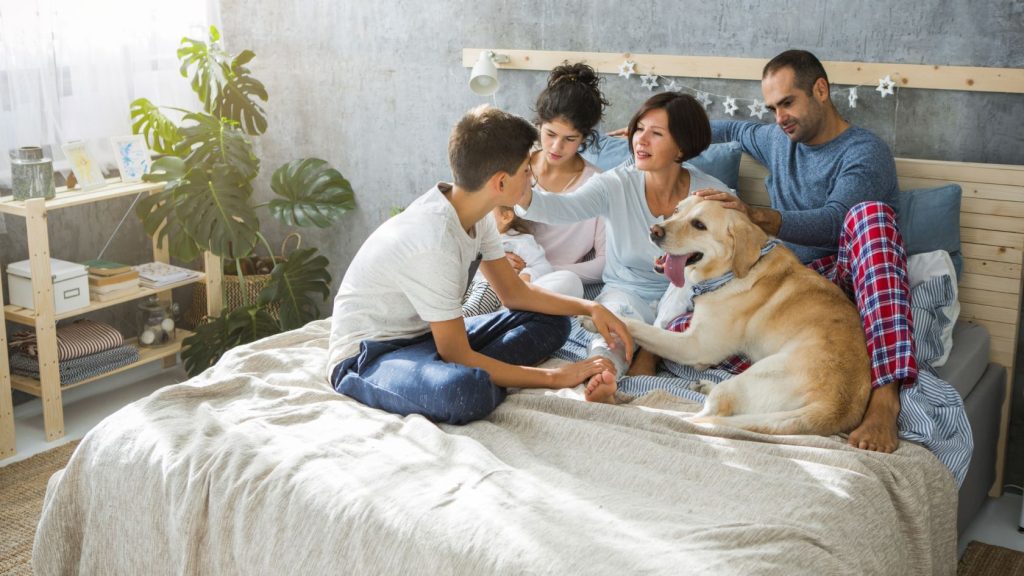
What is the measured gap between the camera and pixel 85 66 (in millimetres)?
3820

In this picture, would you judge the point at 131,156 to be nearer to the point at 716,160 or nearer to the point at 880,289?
Result: the point at 716,160

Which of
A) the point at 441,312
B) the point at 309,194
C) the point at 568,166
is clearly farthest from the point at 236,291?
the point at 441,312

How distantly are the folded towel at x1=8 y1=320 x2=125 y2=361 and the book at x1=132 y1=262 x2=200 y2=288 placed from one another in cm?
23

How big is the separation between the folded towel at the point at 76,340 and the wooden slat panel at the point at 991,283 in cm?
288

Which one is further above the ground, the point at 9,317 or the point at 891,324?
the point at 891,324

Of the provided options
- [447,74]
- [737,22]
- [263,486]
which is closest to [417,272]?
[263,486]

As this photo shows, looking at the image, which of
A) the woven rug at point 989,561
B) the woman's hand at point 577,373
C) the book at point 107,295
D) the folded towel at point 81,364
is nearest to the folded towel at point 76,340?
the folded towel at point 81,364

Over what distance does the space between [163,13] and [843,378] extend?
312cm

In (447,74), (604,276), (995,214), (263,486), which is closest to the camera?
(263,486)

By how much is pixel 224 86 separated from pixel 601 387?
2329 millimetres

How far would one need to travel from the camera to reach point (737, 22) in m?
3.22

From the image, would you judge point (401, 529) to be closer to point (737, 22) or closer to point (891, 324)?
point (891, 324)

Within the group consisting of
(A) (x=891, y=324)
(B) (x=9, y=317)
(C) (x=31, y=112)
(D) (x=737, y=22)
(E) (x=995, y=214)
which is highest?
(D) (x=737, y=22)

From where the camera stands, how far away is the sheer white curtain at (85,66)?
357 centimetres
